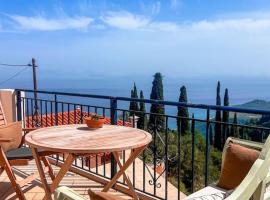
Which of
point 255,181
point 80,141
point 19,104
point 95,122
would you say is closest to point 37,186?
point 95,122

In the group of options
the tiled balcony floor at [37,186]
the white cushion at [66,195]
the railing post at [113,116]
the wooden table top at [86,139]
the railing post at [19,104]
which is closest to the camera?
the white cushion at [66,195]

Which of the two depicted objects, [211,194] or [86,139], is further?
[86,139]

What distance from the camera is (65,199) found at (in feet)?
4.54

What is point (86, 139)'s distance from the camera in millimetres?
2730

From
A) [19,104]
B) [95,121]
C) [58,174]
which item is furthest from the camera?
[19,104]

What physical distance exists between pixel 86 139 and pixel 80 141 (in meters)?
0.08

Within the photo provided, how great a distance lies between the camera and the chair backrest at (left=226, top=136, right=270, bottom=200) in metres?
1.36

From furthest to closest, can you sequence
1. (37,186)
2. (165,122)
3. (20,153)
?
(37,186) < (20,153) < (165,122)

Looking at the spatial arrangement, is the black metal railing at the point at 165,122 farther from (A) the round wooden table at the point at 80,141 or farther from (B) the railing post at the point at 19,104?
(A) the round wooden table at the point at 80,141

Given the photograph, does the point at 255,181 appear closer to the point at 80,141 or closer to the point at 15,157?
the point at 80,141

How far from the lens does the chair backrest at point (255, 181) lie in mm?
1364

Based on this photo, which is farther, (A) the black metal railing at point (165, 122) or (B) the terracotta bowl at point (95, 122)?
(B) the terracotta bowl at point (95, 122)

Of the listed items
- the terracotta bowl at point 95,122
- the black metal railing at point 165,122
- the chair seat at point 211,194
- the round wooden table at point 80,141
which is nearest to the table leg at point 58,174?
the round wooden table at point 80,141

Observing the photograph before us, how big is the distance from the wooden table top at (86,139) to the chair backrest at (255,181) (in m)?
1.16
